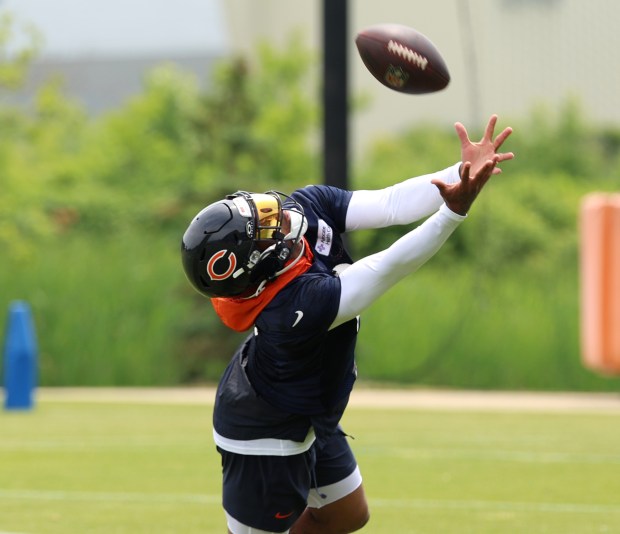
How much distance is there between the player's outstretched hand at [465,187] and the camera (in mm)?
4918

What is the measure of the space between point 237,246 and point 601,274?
23.1 feet

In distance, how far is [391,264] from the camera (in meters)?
5.02

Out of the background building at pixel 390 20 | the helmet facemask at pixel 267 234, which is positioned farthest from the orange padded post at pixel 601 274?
the background building at pixel 390 20

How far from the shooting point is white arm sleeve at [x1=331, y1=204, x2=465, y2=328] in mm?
4973

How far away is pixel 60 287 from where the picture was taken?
1816cm

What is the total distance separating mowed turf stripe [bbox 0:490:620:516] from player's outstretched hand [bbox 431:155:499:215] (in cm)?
384

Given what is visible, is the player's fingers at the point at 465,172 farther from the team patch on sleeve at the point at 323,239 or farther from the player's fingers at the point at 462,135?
the team patch on sleeve at the point at 323,239

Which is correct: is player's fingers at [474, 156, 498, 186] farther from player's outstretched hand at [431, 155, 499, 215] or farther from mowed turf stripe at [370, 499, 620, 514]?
mowed turf stripe at [370, 499, 620, 514]

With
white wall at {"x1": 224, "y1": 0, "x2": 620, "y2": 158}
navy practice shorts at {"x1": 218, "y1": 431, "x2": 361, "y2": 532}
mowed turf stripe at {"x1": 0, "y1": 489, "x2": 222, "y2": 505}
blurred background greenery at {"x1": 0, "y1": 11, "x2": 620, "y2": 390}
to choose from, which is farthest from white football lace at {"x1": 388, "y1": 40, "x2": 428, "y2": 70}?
white wall at {"x1": 224, "y1": 0, "x2": 620, "y2": 158}

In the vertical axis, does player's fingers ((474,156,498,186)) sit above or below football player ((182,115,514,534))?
above

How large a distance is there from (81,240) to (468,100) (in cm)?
1561

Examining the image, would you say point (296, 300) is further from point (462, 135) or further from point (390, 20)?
point (390, 20)

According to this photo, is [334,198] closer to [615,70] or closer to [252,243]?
[252,243]

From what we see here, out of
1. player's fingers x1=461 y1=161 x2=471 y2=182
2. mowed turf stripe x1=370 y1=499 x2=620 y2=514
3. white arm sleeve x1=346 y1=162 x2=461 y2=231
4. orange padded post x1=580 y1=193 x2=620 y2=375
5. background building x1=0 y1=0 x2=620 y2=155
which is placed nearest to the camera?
player's fingers x1=461 y1=161 x2=471 y2=182
